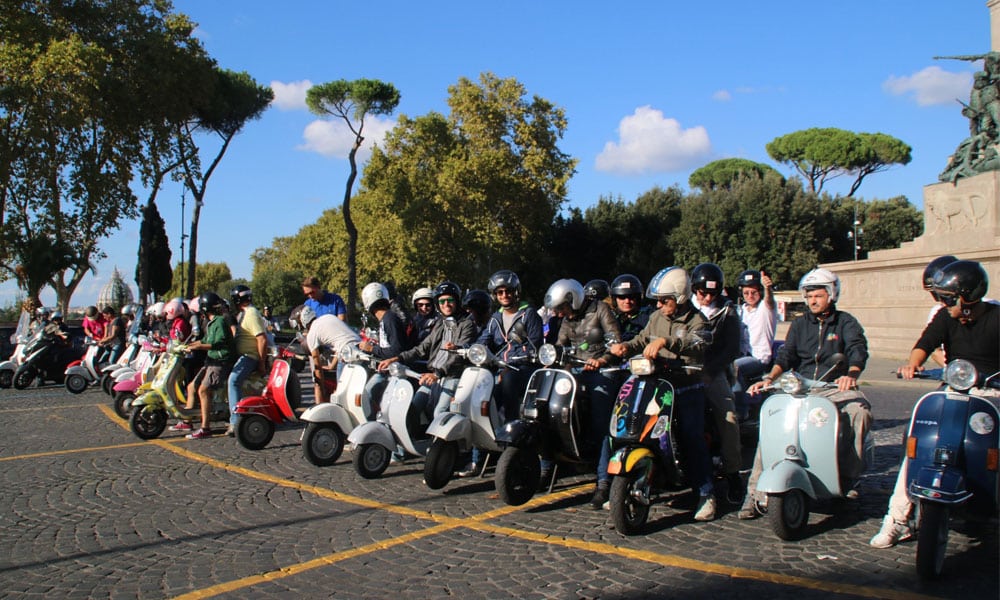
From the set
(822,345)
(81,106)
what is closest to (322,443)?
(822,345)

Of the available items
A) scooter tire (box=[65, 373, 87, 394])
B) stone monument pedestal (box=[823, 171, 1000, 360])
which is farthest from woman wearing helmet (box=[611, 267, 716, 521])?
stone monument pedestal (box=[823, 171, 1000, 360])

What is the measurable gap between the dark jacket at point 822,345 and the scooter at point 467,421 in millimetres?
2078

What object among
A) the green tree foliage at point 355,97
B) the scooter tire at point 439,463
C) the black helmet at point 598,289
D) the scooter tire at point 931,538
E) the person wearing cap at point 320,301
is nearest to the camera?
the scooter tire at point 931,538

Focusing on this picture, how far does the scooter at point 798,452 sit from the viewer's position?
14.8 ft

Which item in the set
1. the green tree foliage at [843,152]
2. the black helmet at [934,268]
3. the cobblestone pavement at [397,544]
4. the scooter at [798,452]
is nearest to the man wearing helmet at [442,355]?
the cobblestone pavement at [397,544]

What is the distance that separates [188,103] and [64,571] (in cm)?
2834

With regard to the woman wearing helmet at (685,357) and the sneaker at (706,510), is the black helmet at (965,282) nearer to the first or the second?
the woman wearing helmet at (685,357)

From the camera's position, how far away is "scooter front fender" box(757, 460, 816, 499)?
14.6 feet

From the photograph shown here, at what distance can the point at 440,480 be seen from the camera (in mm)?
5887

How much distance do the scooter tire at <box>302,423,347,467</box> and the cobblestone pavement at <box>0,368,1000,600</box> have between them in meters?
0.19

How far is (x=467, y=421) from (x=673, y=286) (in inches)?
73.8

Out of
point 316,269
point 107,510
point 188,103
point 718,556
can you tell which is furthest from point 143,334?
point 316,269

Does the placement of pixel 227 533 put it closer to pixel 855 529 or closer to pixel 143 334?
pixel 855 529

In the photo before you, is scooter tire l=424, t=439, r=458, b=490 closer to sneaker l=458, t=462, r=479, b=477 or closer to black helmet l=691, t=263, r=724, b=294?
sneaker l=458, t=462, r=479, b=477
